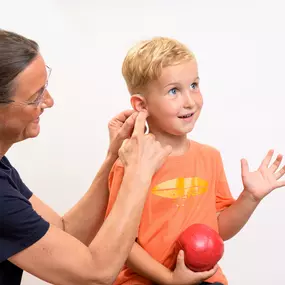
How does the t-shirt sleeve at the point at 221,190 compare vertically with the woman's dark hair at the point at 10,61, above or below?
below

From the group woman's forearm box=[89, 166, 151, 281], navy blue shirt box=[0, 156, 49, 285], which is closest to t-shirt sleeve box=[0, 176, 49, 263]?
navy blue shirt box=[0, 156, 49, 285]

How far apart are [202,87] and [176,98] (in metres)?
0.97

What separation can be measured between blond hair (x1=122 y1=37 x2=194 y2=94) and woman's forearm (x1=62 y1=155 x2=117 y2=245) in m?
0.24

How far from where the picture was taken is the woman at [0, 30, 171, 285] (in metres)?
1.11

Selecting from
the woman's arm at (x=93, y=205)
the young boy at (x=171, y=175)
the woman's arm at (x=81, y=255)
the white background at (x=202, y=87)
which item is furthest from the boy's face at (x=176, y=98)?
the white background at (x=202, y=87)

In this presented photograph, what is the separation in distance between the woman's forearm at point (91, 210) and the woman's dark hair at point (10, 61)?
1.40 feet

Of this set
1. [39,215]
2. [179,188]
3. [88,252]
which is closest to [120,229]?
[88,252]

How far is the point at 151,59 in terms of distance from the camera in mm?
→ 1332

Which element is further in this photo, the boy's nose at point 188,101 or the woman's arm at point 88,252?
the boy's nose at point 188,101

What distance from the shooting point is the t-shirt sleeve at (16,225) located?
1.09 meters

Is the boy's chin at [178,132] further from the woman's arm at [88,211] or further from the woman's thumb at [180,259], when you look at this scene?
the woman's thumb at [180,259]

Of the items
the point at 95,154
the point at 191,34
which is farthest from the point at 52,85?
the point at 191,34

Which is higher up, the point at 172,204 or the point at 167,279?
the point at 172,204

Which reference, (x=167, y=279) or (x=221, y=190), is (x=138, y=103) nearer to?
(x=221, y=190)
